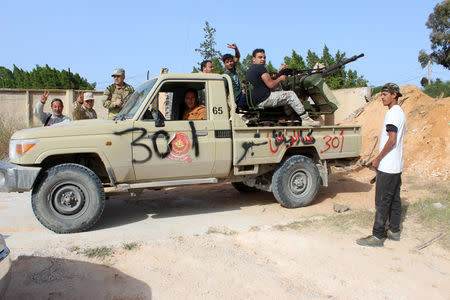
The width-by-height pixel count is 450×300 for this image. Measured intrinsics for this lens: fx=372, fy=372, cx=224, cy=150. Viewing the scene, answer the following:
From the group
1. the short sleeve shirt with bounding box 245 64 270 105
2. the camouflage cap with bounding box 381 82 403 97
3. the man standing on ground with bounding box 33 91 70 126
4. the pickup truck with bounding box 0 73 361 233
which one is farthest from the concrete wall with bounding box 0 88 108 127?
the camouflage cap with bounding box 381 82 403 97

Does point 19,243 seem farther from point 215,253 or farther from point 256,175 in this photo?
point 256,175

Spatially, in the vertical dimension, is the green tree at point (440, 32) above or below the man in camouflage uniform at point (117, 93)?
above

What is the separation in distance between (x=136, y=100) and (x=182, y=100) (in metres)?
0.77

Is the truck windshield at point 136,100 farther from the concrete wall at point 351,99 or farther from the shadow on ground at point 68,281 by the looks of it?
the concrete wall at point 351,99

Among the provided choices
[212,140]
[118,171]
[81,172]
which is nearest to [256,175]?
[212,140]

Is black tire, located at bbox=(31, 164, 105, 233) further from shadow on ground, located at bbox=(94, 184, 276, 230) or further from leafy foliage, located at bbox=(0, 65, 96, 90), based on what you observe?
leafy foliage, located at bbox=(0, 65, 96, 90)

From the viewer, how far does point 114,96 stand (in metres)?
6.72

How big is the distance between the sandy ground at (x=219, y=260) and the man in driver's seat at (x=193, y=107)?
151cm

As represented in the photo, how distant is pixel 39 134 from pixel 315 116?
4.58m

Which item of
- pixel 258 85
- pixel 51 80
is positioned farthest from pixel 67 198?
pixel 51 80

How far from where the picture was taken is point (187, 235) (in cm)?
463

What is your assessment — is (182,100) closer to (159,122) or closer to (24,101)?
(159,122)

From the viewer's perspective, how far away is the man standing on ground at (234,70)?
632 cm

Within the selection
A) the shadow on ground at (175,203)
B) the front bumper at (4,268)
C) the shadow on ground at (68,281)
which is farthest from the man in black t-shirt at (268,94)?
the front bumper at (4,268)
